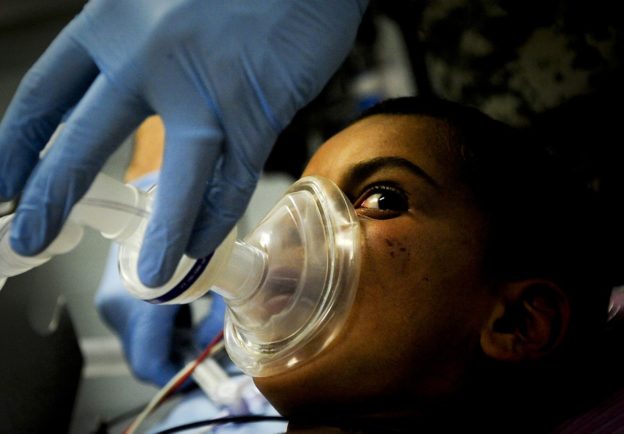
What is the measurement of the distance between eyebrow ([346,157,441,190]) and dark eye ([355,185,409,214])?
3cm

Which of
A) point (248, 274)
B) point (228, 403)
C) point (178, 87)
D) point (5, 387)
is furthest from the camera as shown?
point (228, 403)

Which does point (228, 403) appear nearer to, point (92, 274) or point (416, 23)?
point (92, 274)

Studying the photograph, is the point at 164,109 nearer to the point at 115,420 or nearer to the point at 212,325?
the point at 212,325

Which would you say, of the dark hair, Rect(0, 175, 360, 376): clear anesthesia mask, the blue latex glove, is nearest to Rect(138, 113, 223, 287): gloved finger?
the blue latex glove

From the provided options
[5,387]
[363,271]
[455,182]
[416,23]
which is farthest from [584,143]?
[5,387]

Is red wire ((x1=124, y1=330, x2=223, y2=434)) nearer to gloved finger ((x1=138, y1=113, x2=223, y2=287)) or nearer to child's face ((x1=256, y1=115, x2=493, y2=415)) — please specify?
child's face ((x1=256, y1=115, x2=493, y2=415))

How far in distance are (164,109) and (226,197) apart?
0.13 m

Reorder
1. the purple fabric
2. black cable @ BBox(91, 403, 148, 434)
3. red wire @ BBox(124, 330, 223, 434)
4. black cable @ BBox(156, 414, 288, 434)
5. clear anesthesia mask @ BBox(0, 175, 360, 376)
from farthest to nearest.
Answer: black cable @ BBox(91, 403, 148, 434) < red wire @ BBox(124, 330, 223, 434) < black cable @ BBox(156, 414, 288, 434) < the purple fabric < clear anesthesia mask @ BBox(0, 175, 360, 376)

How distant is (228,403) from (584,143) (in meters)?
1.01

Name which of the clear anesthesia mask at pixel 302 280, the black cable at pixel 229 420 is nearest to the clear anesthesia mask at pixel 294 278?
the clear anesthesia mask at pixel 302 280

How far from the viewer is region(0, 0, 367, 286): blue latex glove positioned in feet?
2.32

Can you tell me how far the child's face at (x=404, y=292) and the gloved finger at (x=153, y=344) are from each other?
61 cm

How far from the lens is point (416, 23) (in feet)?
5.16

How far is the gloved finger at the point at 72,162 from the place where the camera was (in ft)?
2.20
